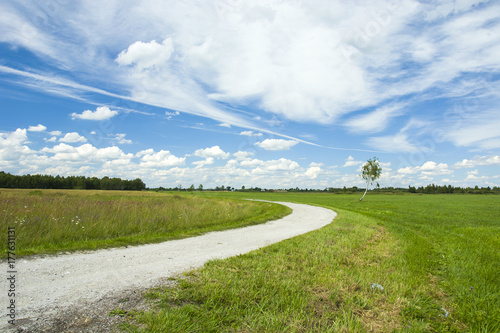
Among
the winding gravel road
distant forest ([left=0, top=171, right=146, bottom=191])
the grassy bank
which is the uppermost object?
distant forest ([left=0, top=171, right=146, bottom=191])

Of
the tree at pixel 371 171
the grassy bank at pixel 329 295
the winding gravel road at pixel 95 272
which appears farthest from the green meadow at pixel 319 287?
the tree at pixel 371 171

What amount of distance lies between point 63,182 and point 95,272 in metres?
111

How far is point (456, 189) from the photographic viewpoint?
529ft

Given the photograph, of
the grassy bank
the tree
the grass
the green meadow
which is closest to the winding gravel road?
the green meadow

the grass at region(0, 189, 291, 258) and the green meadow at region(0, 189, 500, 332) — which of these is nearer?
the green meadow at region(0, 189, 500, 332)

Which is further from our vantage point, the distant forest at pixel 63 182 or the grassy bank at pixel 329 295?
the distant forest at pixel 63 182

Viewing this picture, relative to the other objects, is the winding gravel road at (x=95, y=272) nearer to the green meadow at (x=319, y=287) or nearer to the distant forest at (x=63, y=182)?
the green meadow at (x=319, y=287)

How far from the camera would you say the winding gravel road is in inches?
172

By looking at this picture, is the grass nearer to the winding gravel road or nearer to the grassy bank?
the winding gravel road

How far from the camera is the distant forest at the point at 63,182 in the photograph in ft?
267

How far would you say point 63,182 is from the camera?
95.8 meters

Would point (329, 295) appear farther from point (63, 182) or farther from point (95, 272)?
point (63, 182)

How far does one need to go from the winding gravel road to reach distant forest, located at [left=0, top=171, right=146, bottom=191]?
10149 centimetres

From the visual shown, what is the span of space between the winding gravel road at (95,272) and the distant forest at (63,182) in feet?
333
